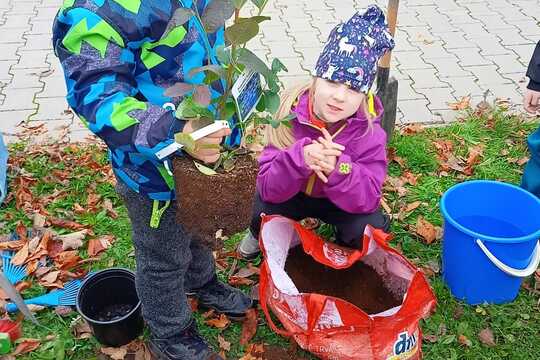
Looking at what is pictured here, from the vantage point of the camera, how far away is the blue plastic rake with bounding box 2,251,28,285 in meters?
2.60

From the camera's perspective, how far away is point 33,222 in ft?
9.65

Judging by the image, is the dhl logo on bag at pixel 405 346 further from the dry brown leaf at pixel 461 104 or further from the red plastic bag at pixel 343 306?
the dry brown leaf at pixel 461 104

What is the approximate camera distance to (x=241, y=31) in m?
1.28

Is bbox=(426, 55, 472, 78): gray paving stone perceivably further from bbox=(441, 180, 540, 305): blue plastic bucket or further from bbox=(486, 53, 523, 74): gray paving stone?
bbox=(441, 180, 540, 305): blue plastic bucket

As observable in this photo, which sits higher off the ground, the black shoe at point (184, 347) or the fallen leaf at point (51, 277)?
the black shoe at point (184, 347)

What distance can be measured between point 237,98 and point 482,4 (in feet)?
16.5

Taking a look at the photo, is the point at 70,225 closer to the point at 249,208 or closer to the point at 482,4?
the point at 249,208

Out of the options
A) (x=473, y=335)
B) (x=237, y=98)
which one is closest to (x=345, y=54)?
(x=237, y=98)

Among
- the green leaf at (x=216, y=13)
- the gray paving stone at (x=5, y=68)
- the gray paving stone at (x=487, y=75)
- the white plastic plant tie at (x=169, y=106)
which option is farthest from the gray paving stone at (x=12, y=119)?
the gray paving stone at (x=487, y=75)

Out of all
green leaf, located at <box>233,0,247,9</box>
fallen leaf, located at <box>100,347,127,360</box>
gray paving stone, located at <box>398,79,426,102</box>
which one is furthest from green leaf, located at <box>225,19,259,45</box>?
gray paving stone, located at <box>398,79,426,102</box>

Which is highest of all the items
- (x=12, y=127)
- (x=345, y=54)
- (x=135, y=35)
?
(x=135, y=35)

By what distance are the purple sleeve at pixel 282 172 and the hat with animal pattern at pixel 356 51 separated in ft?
0.90

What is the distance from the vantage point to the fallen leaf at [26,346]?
2295mm

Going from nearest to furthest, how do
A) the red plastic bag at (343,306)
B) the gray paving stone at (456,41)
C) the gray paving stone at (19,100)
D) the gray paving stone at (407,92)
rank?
the red plastic bag at (343,306), the gray paving stone at (19,100), the gray paving stone at (407,92), the gray paving stone at (456,41)
